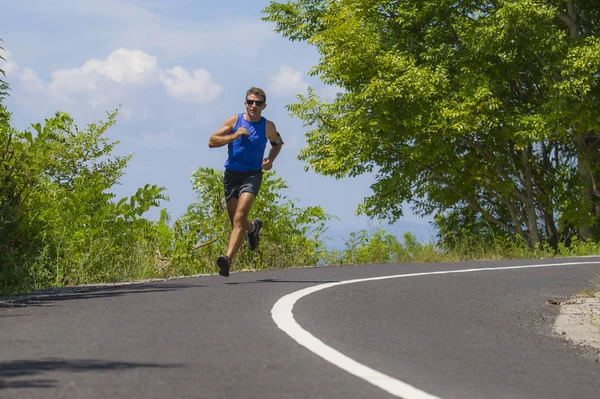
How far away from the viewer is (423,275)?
12570 mm

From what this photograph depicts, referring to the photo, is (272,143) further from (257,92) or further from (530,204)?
(530,204)

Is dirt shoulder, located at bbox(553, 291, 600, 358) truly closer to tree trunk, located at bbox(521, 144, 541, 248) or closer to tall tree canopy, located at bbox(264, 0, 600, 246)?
tall tree canopy, located at bbox(264, 0, 600, 246)

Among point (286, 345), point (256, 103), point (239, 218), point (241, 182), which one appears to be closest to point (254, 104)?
point (256, 103)

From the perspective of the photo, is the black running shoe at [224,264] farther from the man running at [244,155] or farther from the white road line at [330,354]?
the white road line at [330,354]

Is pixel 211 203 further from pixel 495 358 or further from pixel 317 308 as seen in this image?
pixel 495 358

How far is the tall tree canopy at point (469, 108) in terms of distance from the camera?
23.6 m

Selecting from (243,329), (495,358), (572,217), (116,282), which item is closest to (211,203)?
(116,282)

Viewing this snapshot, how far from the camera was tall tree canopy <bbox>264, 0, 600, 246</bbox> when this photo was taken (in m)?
23.6

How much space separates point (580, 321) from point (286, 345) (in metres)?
3.35

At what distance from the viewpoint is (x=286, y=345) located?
5.98m

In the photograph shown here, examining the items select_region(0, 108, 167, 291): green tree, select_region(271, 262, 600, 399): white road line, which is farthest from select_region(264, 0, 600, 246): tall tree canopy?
select_region(271, 262, 600, 399): white road line

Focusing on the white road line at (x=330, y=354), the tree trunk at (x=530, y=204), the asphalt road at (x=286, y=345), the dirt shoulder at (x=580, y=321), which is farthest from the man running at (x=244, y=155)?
the tree trunk at (x=530, y=204)

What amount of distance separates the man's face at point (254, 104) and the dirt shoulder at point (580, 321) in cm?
408

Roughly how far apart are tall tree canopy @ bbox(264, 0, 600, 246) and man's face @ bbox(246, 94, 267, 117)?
1277cm
